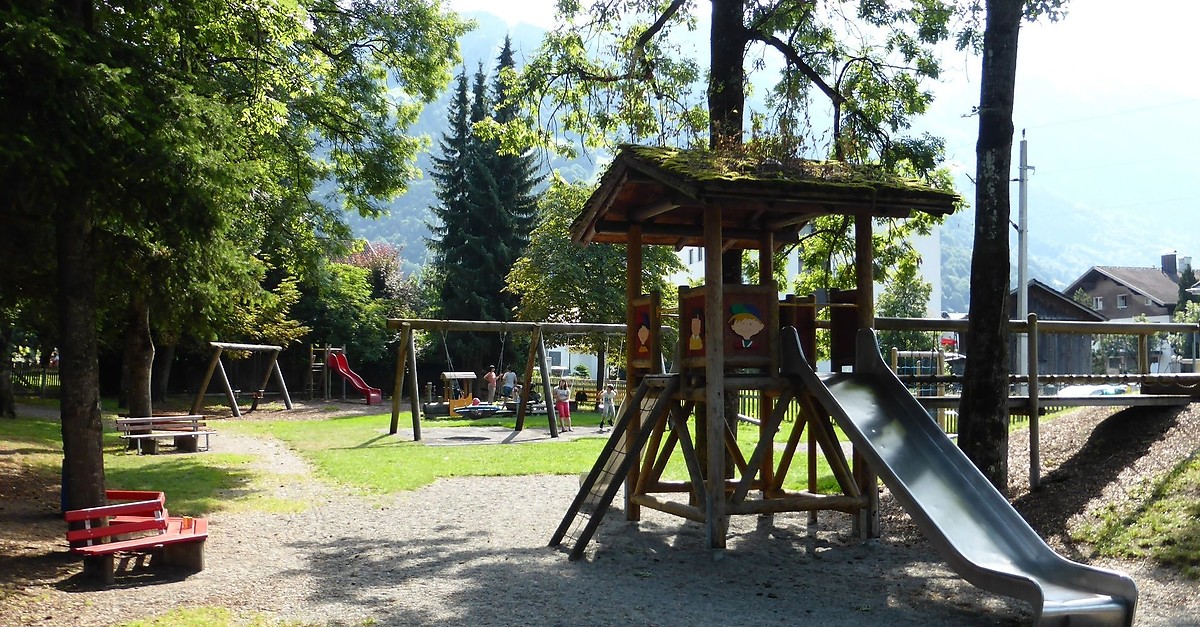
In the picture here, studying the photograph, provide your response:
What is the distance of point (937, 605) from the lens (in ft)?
24.8

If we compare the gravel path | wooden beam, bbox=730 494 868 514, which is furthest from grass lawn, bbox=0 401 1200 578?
wooden beam, bbox=730 494 868 514

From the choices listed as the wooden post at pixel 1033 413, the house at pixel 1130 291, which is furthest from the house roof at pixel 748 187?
the house at pixel 1130 291

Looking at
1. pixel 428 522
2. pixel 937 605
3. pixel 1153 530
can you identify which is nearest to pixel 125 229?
pixel 428 522

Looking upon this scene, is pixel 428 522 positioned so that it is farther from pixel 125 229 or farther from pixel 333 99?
pixel 333 99

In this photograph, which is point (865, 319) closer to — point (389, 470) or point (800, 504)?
point (800, 504)

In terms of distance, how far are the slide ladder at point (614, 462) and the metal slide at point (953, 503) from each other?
129 centimetres

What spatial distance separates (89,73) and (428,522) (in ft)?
19.2

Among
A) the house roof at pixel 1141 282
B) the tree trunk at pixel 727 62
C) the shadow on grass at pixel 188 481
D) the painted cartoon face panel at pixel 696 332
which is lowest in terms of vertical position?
the shadow on grass at pixel 188 481

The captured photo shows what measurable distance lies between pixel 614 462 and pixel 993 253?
4.32 m

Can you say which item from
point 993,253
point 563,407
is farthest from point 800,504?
point 563,407

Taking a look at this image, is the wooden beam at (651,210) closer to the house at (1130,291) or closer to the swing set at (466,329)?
the swing set at (466,329)

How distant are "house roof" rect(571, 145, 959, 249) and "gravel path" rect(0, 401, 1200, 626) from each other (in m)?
3.25

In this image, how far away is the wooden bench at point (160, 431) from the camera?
1845cm

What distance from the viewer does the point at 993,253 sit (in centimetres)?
968
